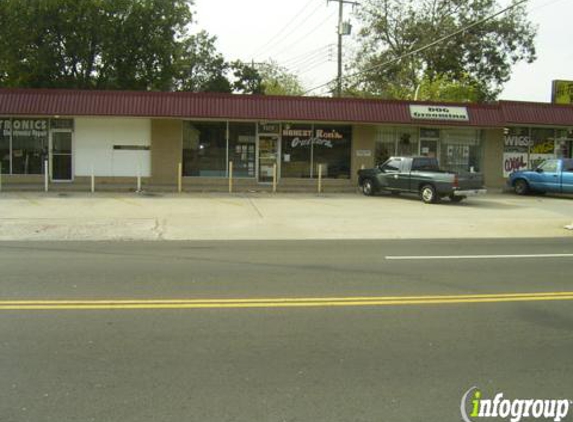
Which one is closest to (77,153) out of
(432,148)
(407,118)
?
(407,118)

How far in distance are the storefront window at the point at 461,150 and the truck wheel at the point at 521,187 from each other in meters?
2.71

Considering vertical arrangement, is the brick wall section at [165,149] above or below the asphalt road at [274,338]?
above

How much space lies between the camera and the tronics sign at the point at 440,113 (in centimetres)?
2634

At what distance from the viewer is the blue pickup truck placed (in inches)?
953

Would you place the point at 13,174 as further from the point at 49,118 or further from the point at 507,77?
the point at 507,77

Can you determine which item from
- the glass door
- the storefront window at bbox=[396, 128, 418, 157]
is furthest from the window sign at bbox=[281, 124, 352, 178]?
the glass door

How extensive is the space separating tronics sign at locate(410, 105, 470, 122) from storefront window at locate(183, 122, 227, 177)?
8.14m

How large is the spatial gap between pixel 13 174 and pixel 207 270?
1895 cm

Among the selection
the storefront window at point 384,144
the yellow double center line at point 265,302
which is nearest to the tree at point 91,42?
the storefront window at point 384,144

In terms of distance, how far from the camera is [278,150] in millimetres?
26734

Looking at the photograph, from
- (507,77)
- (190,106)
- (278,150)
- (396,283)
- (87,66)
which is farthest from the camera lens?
(507,77)

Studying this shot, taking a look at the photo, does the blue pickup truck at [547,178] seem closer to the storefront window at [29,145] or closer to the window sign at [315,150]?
the window sign at [315,150]

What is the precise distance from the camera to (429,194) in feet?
71.9

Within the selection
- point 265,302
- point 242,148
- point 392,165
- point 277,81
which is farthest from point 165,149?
point 277,81
